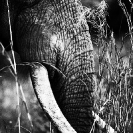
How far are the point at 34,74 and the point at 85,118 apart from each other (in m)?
0.23

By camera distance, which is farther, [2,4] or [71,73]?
[2,4]

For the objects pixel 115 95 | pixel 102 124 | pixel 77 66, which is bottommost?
pixel 102 124

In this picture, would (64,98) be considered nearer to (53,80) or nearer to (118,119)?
(53,80)

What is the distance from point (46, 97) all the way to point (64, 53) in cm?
16

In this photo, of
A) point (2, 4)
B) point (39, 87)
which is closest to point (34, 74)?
point (39, 87)

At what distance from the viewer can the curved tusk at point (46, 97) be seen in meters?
1.79

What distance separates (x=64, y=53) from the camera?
186 cm

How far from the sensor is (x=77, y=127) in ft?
6.22

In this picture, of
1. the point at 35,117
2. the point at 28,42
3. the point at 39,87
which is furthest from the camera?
the point at 35,117

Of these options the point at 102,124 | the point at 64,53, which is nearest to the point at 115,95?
the point at 102,124

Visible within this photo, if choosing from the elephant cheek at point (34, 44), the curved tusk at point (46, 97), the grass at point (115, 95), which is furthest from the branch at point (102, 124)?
the elephant cheek at point (34, 44)

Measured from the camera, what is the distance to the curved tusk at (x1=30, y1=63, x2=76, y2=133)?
179cm

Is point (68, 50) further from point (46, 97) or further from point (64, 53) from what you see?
A: point (46, 97)

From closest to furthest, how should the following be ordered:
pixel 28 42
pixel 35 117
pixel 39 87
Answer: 1. pixel 39 87
2. pixel 28 42
3. pixel 35 117
